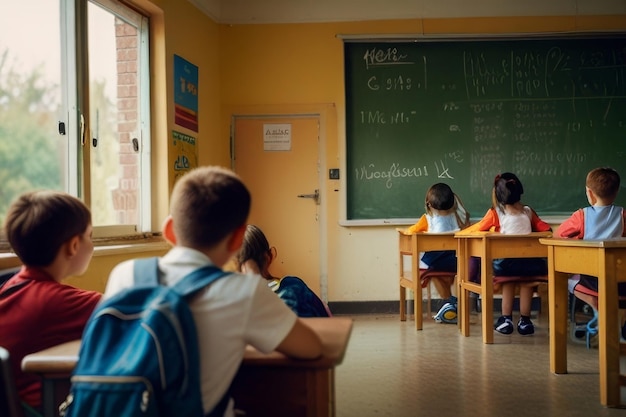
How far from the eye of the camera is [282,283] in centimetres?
220

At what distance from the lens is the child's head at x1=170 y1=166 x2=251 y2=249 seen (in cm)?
136

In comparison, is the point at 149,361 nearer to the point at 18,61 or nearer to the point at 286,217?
the point at 18,61

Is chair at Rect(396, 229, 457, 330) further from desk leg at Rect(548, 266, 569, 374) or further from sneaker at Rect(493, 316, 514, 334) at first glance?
desk leg at Rect(548, 266, 569, 374)

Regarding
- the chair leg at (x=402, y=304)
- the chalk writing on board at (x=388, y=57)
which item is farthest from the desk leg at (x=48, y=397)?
the chalk writing on board at (x=388, y=57)

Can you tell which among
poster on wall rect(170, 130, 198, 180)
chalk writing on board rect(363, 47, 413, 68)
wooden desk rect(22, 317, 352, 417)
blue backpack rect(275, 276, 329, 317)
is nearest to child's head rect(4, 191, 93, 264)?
wooden desk rect(22, 317, 352, 417)

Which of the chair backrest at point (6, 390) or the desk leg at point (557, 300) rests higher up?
the chair backrest at point (6, 390)

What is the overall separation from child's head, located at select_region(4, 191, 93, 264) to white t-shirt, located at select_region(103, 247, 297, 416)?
502 millimetres

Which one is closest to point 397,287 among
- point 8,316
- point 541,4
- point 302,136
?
point 302,136

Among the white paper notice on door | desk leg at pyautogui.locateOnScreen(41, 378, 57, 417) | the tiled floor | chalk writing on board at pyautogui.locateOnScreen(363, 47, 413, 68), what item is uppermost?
chalk writing on board at pyautogui.locateOnScreen(363, 47, 413, 68)

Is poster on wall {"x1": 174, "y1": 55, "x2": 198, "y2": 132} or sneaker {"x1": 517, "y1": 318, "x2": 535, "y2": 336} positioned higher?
poster on wall {"x1": 174, "y1": 55, "x2": 198, "y2": 132}

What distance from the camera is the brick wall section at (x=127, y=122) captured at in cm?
492

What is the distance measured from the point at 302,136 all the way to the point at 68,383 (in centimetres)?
524

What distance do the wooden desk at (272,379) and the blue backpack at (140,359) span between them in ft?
0.36

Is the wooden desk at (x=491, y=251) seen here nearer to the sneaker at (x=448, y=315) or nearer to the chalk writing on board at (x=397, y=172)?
the sneaker at (x=448, y=315)
